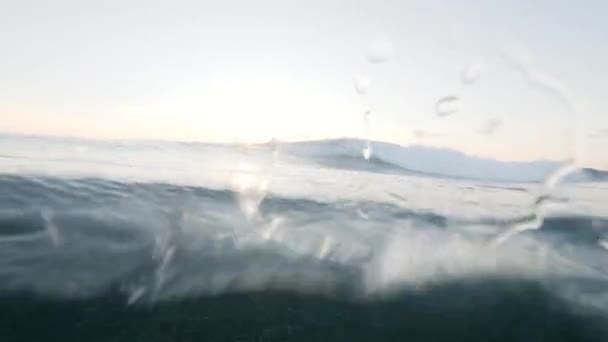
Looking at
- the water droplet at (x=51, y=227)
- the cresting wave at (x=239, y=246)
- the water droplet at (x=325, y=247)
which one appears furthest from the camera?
the water droplet at (x=325, y=247)

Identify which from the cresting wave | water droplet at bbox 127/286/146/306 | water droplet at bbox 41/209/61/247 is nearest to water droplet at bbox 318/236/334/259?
the cresting wave

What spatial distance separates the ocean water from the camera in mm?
25281

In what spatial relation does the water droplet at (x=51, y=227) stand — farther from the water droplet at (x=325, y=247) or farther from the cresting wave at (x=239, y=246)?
the water droplet at (x=325, y=247)

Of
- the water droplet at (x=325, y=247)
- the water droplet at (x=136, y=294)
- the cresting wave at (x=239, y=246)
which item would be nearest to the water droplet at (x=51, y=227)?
the cresting wave at (x=239, y=246)

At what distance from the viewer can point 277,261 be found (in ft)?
110

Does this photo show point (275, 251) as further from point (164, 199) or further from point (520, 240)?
point (520, 240)

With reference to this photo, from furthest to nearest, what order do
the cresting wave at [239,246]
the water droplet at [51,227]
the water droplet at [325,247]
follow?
the water droplet at [325,247]
the water droplet at [51,227]
the cresting wave at [239,246]

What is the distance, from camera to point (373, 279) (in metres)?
33.0

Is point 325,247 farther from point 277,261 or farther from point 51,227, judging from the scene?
point 51,227

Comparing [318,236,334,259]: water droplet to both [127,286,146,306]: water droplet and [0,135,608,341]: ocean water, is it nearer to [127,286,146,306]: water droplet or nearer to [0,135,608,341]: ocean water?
[0,135,608,341]: ocean water

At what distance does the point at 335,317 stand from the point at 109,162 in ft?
150

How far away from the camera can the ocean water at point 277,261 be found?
82.9ft

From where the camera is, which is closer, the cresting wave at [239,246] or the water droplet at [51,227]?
the cresting wave at [239,246]

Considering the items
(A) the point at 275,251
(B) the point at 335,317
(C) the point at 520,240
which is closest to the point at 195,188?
(A) the point at 275,251
